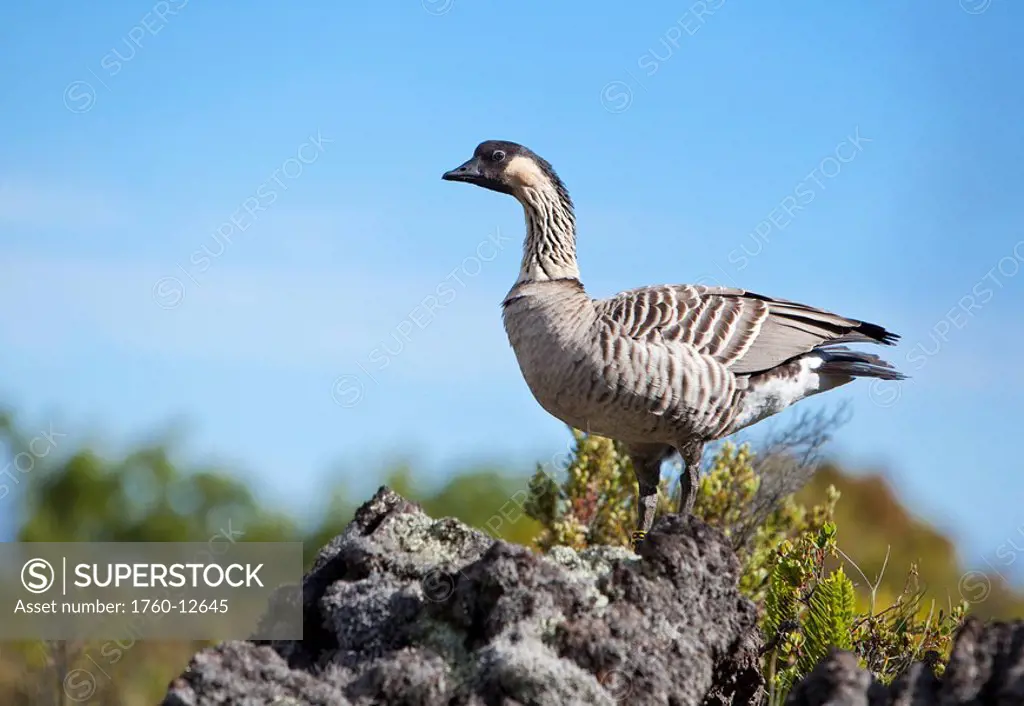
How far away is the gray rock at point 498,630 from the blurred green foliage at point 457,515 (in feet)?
5.53

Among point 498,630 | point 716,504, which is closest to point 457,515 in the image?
point 716,504

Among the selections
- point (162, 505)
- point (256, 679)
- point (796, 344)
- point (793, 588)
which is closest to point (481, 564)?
point (256, 679)

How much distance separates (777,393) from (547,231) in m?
2.02

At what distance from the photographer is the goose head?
789 cm

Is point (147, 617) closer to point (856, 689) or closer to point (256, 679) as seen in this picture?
point (256, 679)

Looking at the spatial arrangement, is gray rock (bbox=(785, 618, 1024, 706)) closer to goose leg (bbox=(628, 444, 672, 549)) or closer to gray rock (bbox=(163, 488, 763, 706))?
gray rock (bbox=(163, 488, 763, 706))

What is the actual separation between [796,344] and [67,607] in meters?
5.19

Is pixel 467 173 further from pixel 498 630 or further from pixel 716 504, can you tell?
pixel 498 630

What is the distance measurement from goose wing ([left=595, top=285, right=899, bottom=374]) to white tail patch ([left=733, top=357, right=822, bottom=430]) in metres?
0.15

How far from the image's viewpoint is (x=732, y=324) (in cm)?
775
